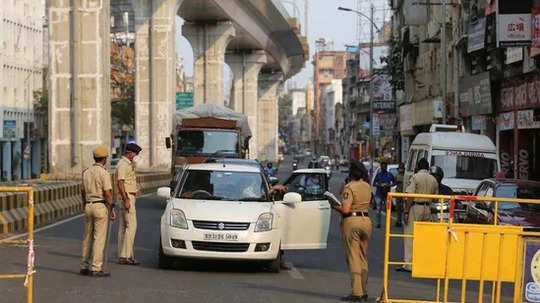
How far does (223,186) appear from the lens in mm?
15969

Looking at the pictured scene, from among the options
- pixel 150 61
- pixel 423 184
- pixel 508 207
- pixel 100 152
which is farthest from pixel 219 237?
pixel 150 61

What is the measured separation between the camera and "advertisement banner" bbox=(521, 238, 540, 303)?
1023 centimetres

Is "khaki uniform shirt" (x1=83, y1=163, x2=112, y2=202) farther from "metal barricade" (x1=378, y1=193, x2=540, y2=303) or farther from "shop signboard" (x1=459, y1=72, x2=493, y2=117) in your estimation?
"shop signboard" (x1=459, y1=72, x2=493, y2=117)

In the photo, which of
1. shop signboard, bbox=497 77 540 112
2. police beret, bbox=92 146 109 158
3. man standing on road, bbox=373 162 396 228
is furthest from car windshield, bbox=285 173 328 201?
police beret, bbox=92 146 109 158

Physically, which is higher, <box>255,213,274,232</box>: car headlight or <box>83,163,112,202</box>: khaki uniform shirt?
<box>83,163,112,202</box>: khaki uniform shirt

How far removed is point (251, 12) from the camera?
70875 mm

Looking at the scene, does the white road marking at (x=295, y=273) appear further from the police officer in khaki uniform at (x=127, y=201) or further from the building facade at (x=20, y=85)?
the building facade at (x=20, y=85)

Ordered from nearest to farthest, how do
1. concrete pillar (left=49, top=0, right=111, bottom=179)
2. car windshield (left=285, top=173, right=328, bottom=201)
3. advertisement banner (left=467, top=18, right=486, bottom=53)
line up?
car windshield (left=285, top=173, right=328, bottom=201) < advertisement banner (left=467, top=18, right=486, bottom=53) < concrete pillar (left=49, top=0, right=111, bottom=179)

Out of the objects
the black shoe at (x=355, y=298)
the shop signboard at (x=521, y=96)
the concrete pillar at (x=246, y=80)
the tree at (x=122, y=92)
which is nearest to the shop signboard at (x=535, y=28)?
the shop signboard at (x=521, y=96)

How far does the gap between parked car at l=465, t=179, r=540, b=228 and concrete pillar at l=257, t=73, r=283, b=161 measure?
82.6 m

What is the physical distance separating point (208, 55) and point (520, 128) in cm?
3502

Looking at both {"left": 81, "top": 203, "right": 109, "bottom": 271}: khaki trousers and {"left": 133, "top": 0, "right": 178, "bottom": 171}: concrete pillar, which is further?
{"left": 133, "top": 0, "right": 178, "bottom": 171}: concrete pillar

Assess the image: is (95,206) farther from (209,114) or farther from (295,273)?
(209,114)

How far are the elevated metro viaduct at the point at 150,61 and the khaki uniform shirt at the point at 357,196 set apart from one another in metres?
27.9
